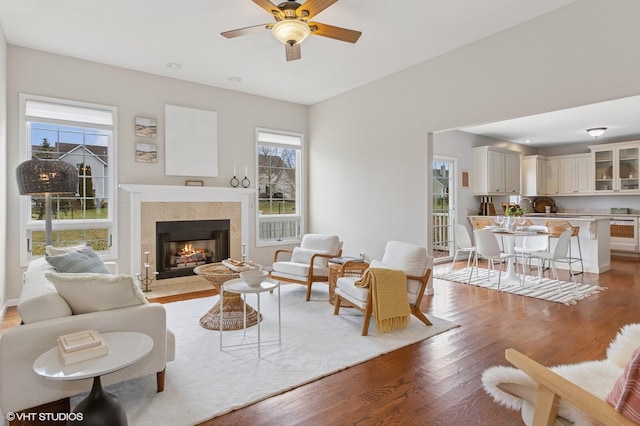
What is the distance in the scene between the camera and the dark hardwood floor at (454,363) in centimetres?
208

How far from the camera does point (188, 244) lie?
565 cm

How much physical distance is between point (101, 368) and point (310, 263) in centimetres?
318

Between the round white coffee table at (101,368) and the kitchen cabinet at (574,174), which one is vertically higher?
the kitchen cabinet at (574,174)

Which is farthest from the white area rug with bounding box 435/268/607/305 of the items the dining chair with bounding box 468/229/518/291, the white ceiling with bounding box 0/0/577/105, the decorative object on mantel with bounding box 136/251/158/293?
the decorative object on mantel with bounding box 136/251/158/293

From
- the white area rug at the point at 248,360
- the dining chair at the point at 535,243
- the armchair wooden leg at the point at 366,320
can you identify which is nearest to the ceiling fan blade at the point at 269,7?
the armchair wooden leg at the point at 366,320

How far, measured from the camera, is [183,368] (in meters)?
2.64

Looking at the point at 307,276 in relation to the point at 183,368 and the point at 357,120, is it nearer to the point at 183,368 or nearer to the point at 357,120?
the point at 183,368

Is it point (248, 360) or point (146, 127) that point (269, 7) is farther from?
point (146, 127)

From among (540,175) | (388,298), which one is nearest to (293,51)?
(388,298)

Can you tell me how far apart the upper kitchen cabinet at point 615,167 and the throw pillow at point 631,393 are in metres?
9.04

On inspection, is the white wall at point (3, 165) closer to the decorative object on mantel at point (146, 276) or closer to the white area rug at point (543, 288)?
the decorative object on mantel at point (146, 276)

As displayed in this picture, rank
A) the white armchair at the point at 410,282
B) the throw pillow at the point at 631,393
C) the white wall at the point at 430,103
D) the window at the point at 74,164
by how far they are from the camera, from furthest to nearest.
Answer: the window at the point at 74,164, the white armchair at the point at 410,282, the white wall at the point at 430,103, the throw pillow at the point at 631,393

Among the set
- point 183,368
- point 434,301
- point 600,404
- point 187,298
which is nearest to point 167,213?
point 187,298

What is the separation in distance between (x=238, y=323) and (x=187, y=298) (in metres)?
1.47
